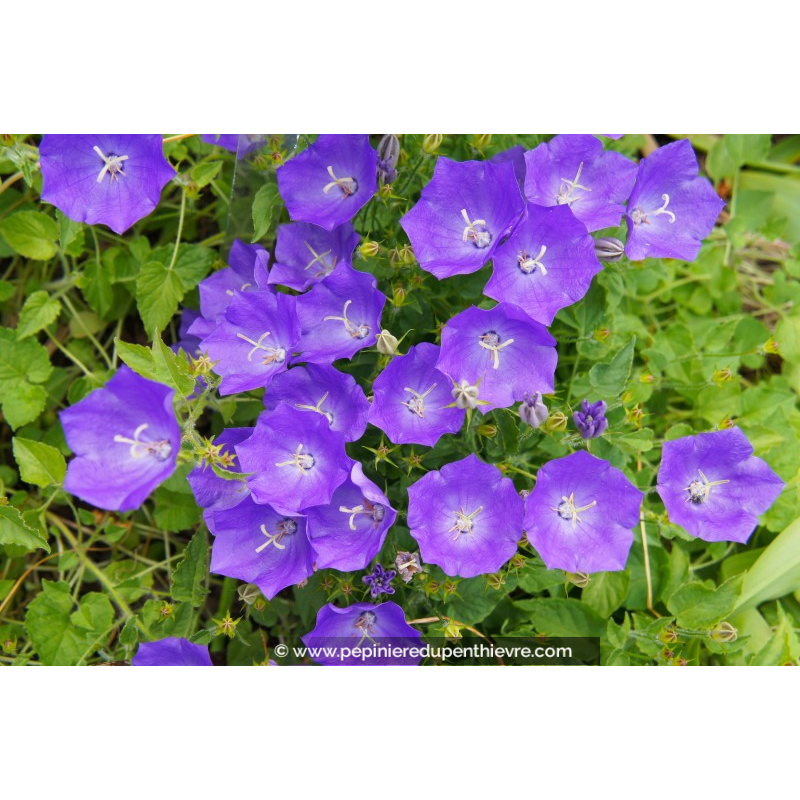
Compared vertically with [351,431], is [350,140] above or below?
above

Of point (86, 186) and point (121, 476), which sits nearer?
point (121, 476)

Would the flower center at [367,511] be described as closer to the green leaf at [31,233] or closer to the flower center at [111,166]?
the flower center at [111,166]

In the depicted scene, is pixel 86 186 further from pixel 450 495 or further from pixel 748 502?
pixel 748 502

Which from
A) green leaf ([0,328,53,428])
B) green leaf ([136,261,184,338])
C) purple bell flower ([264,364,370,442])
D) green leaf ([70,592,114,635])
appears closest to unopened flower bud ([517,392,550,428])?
purple bell flower ([264,364,370,442])

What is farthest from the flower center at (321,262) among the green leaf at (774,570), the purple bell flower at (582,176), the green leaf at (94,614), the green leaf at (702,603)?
the green leaf at (774,570)

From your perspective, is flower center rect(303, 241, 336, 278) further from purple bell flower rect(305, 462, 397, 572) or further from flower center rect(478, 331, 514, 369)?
purple bell flower rect(305, 462, 397, 572)

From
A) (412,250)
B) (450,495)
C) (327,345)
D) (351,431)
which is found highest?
(412,250)

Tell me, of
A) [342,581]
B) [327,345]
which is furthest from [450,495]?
[327,345]

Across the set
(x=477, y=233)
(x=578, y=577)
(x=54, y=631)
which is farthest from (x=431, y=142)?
(x=54, y=631)
